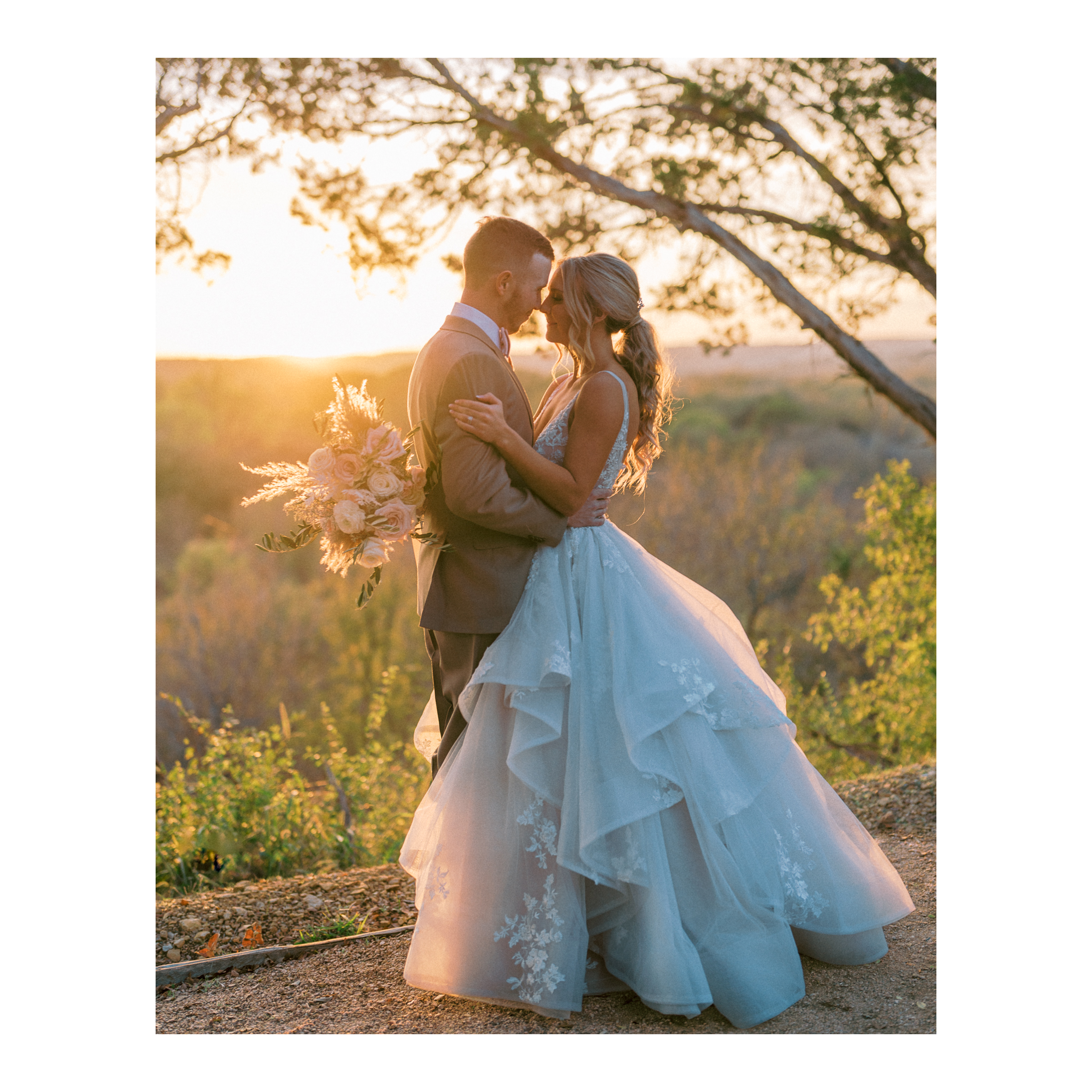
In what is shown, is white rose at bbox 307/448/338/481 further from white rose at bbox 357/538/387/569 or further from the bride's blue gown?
the bride's blue gown

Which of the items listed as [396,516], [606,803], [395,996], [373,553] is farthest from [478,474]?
[395,996]

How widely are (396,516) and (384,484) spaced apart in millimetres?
94

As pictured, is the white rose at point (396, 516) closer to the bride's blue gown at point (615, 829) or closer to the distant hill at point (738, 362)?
the bride's blue gown at point (615, 829)

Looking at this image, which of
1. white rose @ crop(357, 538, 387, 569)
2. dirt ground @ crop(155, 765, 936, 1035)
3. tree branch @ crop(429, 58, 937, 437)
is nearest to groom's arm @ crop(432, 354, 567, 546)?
white rose @ crop(357, 538, 387, 569)

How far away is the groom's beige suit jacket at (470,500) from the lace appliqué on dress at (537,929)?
1.84 feet

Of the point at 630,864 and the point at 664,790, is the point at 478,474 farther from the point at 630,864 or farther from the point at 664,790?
the point at 630,864

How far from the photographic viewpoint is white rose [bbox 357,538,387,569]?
8.20 ft

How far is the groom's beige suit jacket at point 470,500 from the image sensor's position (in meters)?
2.57

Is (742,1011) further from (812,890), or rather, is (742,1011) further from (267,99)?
(267,99)

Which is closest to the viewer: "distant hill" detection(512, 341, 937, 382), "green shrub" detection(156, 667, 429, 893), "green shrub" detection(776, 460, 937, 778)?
"green shrub" detection(156, 667, 429, 893)

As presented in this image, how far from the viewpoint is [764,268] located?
542 cm

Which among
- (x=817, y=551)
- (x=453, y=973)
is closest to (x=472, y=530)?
(x=453, y=973)

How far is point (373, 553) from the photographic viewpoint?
2500 mm

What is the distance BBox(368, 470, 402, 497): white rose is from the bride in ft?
0.82
